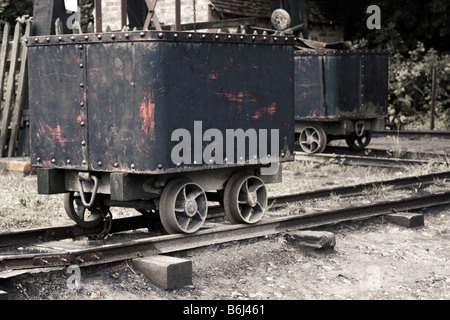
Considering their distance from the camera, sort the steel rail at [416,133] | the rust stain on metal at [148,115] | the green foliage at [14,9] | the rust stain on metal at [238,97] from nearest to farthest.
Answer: the rust stain on metal at [148,115] → the rust stain on metal at [238,97] → the steel rail at [416,133] → the green foliage at [14,9]

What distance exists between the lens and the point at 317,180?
37.2 feet

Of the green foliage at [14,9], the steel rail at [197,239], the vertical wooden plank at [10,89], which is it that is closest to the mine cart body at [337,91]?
the steel rail at [197,239]

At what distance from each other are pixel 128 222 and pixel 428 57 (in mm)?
14965

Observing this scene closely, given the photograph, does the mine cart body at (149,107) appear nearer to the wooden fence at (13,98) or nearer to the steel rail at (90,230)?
the steel rail at (90,230)

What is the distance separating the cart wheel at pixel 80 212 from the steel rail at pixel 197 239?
2.03 ft

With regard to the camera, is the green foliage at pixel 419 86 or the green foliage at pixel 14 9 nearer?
the green foliage at pixel 419 86

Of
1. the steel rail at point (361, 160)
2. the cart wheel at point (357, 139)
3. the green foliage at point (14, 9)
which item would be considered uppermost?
the green foliage at point (14, 9)

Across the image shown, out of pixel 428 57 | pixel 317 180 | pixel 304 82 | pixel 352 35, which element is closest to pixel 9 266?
pixel 317 180

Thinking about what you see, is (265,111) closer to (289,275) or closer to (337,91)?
(289,275)

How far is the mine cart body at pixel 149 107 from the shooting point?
6.10 m

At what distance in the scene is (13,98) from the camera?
38.7 feet

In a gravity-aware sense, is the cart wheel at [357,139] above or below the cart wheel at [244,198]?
above

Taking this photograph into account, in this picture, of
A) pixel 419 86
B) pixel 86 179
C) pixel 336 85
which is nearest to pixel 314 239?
pixel 86 179
